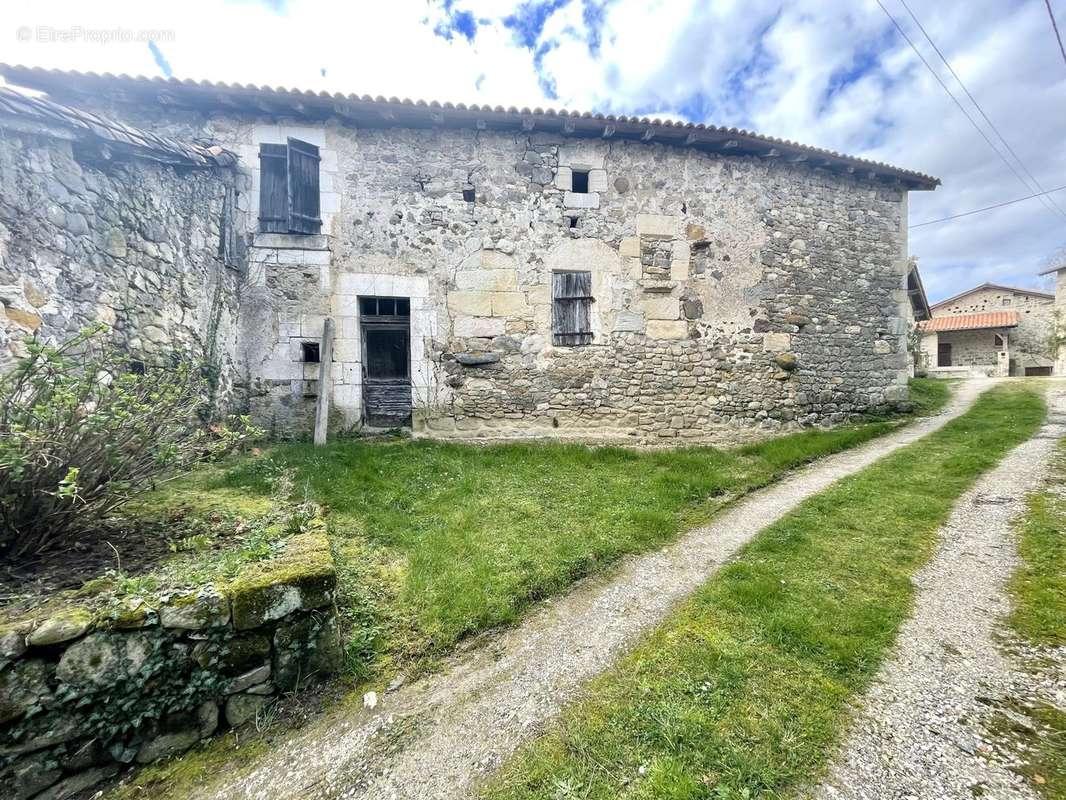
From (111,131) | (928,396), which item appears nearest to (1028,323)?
(928,396)

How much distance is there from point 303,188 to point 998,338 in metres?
28.8

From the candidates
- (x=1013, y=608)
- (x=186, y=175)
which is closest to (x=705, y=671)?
(x=1013, y=608)

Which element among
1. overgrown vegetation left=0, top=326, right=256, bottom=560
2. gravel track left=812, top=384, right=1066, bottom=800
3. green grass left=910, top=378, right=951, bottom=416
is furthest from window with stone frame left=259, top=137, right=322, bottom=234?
green grass left=910, top=378, right=951, bottom=416

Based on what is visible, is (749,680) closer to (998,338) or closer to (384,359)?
(384,359)

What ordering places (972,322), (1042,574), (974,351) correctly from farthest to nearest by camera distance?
(974,351), (972,322), (1042,574)

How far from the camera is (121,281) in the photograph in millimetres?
4711

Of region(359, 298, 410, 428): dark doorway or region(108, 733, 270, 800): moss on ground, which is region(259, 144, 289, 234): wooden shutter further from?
region(108, 733, 270, 800): moss on ground

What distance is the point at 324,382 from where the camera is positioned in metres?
6.82

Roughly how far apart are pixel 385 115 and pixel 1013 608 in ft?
30.2

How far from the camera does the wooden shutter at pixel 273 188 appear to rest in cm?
682

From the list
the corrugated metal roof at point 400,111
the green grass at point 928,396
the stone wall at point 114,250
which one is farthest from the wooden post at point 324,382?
the green grass at point 928,396

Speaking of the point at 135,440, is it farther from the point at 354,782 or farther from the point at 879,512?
the point at 879,512

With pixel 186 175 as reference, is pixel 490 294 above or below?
below

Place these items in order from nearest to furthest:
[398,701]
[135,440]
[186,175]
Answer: [398,701] < [135,440] < [186,175]
